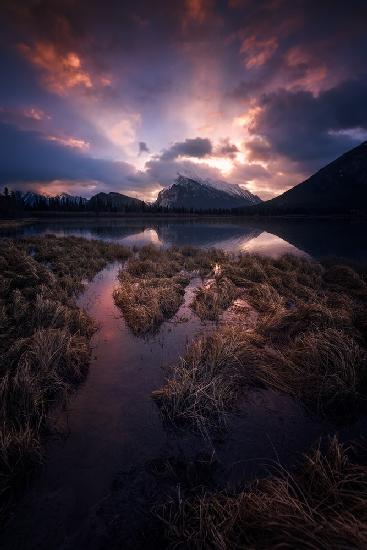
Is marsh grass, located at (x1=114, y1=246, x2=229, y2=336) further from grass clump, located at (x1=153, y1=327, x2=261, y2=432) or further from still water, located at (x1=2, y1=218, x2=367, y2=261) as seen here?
still water, located at (x1=2, y1=218, x2=367, y2=261)

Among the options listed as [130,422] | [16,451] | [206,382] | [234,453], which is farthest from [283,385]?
[16,451]

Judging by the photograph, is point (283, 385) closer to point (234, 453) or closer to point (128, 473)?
point (234, 453)

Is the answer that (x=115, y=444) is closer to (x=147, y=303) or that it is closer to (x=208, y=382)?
(x=208, y=382)

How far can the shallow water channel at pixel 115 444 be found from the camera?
3.06 m

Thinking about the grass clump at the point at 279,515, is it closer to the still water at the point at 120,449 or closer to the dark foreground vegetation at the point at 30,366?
the still water at the point at 120,449

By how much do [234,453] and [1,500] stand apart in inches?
125

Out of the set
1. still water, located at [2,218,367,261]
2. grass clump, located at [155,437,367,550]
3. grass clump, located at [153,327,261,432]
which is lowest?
still water, located at [2,218,367,261]

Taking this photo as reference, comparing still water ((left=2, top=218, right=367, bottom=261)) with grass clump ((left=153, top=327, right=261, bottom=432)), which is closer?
grass clump ((left=153, top=327, right=261, bottom=432))

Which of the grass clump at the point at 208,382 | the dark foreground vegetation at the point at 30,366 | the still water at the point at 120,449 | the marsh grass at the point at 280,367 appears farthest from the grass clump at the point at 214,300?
the dark foreground vegetation at the point at 30,366

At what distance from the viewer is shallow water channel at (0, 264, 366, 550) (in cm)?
306

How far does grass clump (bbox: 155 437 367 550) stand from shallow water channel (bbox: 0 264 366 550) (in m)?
0.55

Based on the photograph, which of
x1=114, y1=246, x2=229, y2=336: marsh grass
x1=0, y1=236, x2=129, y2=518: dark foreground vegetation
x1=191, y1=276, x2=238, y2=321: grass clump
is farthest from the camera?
x1=191, y1=276, x2=238, y2=321: grass clump

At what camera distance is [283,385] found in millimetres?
5680

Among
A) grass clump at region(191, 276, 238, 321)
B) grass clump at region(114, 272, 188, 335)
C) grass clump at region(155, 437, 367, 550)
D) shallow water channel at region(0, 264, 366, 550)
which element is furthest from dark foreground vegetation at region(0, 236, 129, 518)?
grass clump at region(191, 276, 238, 321)
